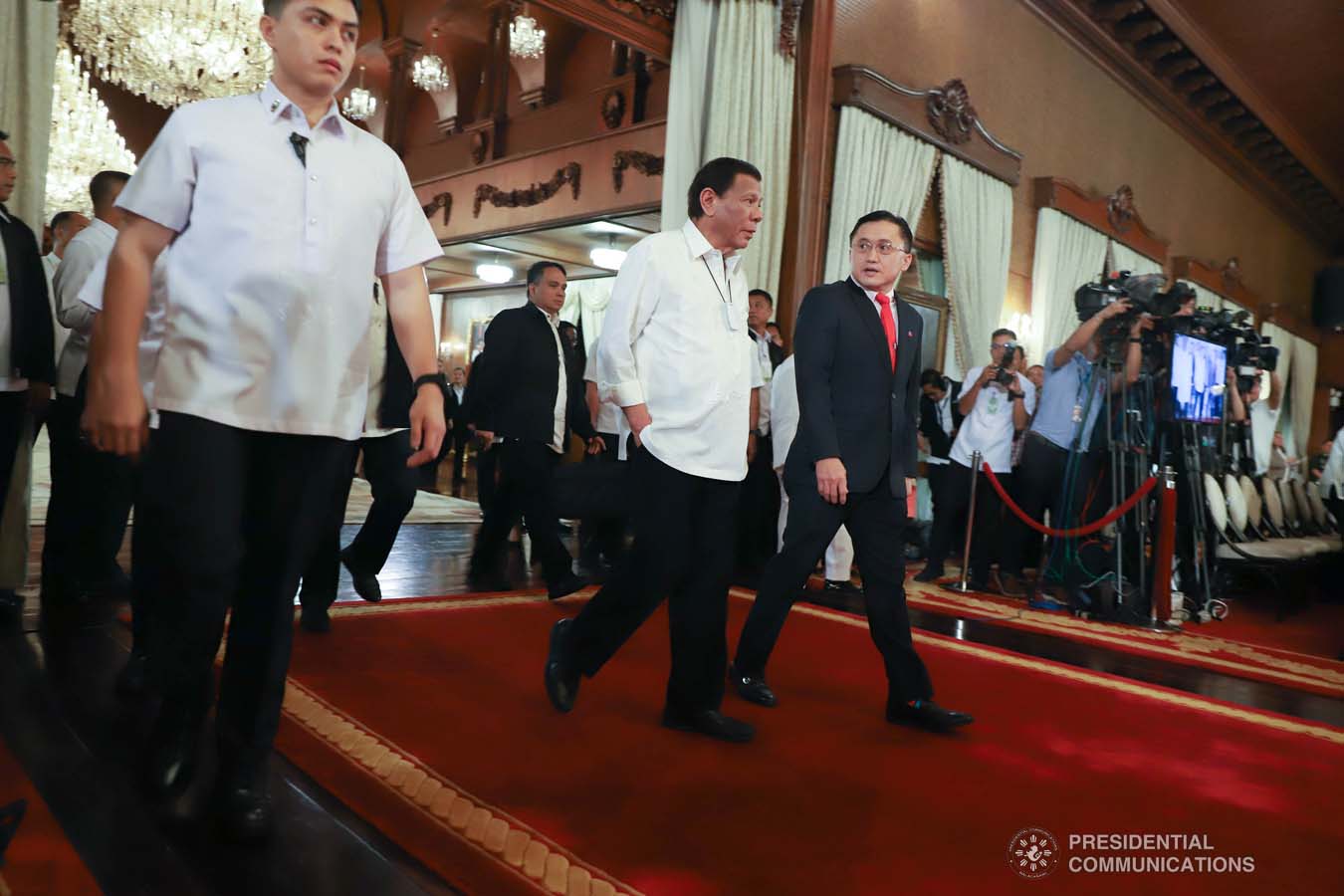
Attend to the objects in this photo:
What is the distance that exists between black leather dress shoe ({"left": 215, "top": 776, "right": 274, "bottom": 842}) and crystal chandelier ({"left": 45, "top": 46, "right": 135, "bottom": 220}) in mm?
8890

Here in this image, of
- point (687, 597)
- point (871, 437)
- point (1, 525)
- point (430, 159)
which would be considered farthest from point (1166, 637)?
point (430, 159)

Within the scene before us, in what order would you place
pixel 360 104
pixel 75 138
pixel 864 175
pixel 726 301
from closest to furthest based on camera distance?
pixel 726 301 < pixel 864 175 < pixel 75 138 < pixel 360 104

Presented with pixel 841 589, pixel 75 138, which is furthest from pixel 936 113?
pixel 75 138

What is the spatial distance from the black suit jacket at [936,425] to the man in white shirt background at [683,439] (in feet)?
12.8

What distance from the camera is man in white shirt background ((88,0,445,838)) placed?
144 cm

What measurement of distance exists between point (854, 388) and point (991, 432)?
3.01 m

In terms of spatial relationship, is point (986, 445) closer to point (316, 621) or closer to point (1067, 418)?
point (1067, 418)

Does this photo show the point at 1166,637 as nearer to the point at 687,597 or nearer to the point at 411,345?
the point at 687,597

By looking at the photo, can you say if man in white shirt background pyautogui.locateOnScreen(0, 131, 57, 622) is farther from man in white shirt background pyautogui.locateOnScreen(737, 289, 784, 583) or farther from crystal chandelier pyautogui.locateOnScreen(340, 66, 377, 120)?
crystal chandelier pyautogui.locateOnScreen(340, 66, 377, 120)

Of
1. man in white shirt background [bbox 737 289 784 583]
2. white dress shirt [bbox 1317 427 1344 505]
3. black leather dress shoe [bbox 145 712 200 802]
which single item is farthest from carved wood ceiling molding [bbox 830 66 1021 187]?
black leather dress shoe [bbox 145 712 200 802]

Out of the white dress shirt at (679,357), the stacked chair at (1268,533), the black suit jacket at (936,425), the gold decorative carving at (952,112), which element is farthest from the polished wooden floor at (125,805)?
the gold decorative carving at (952,112)

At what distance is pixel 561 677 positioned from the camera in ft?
7.40

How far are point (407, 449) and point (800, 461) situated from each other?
1424mm

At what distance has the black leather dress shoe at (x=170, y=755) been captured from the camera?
1.63 meters
